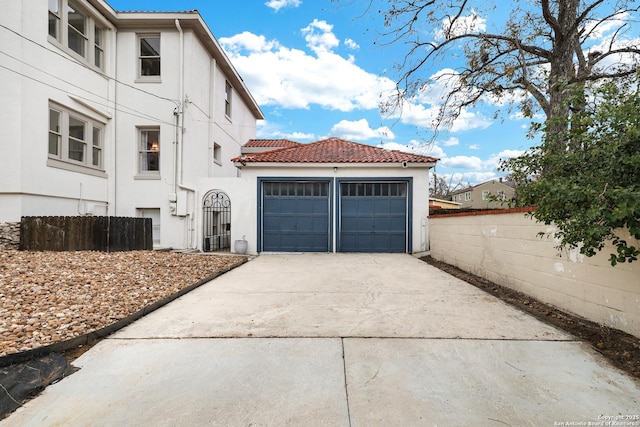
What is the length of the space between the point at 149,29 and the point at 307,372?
38.5ft

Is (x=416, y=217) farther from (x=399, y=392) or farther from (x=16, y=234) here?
(x=16, y=234)

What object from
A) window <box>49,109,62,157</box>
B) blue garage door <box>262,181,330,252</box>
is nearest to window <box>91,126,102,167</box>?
window <box>49,109,62,157</box>

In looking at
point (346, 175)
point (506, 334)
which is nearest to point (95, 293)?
point (506, 334)

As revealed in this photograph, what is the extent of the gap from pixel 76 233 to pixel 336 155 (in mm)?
7582

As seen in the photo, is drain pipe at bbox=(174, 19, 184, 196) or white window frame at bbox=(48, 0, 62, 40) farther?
drain pipe at bbox=(174, 19, 184, 196)

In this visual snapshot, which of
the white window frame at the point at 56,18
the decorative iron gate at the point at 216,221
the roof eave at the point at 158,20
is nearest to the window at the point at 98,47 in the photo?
the roof eave at the point at 158,20

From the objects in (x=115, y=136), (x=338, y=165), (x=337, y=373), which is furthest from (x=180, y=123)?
(x=337, y=373)

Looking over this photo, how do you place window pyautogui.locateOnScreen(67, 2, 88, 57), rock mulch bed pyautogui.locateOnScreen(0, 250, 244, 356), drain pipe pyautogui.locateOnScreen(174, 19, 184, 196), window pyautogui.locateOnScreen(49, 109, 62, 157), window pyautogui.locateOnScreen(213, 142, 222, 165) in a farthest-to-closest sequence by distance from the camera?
window pyautogui.locateOnScreen(213, 142, 222, 165) < drain pipe pyautogui.locateOnScreen(174, 19, 184, 196) < window pyautogui.locateOnScreen(67, 2, 88, 57) < window pyautogui.locateOnScreen(49, 109, 62, 157) < rock mulch bed pyautogui.locateOnScreen(0, 250, 244, 356)

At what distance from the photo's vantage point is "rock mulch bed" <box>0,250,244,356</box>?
297 centimetres

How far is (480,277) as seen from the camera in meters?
5.96

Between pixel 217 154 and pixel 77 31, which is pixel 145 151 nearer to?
pixel 217 154

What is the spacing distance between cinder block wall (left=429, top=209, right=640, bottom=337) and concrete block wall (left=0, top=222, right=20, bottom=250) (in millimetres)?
10069

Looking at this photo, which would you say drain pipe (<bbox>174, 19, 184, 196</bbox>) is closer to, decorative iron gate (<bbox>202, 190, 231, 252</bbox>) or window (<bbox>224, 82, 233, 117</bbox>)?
decorative iron gate (<bbox>202, 190, 231, 252</bbox>)

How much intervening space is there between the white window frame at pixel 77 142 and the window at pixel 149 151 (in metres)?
1.08
